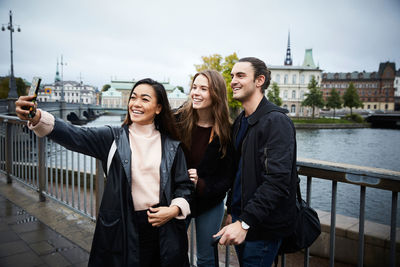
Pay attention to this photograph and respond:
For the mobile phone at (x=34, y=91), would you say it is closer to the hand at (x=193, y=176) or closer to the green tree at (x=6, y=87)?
the hand at (x=193, y=176)

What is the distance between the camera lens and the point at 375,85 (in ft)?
266

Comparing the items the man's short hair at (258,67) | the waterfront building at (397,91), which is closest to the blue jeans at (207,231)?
the man's short hair at (258,67)

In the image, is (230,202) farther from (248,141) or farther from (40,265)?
(40,265)

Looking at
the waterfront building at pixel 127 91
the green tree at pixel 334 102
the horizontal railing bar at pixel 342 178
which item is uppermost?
the waterfront building at pixel 127 91

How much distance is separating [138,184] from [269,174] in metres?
0.73

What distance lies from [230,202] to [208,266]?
0.52m

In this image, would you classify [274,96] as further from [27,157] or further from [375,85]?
[375,85]

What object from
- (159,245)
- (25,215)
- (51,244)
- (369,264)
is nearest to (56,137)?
(159,245)

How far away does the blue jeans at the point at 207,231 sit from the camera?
6.63 feet

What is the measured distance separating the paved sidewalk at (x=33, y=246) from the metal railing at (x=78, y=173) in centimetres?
43

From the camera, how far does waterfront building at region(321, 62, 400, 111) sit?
79625 mm

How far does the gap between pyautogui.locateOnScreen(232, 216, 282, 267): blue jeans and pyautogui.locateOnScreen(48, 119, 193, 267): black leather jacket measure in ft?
1.21

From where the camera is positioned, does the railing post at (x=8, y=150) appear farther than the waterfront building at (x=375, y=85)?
No

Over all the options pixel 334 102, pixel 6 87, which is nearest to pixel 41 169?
pixel 6 87
